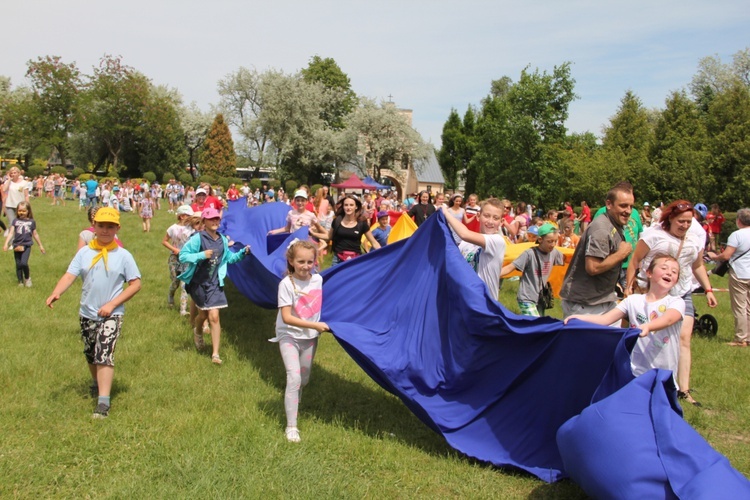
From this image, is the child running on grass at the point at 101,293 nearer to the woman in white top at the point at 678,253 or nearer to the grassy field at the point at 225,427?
the grassy field at the point at 225,427

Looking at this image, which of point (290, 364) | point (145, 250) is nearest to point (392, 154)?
point (145, 250)

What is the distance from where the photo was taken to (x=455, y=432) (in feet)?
16.3

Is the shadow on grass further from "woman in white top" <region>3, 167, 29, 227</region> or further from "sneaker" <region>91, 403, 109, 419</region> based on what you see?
"woman in white top" <region>3, 167, 29, 227</region>

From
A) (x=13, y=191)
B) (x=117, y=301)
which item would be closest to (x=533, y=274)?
(x=117, y=301)

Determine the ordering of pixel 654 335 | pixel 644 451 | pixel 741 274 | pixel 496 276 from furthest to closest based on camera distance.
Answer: pixel 741 274, pixel 496 276, pixel 654 335, pixel 644 451

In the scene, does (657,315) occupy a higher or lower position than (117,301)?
higher

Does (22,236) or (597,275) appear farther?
(22,236)

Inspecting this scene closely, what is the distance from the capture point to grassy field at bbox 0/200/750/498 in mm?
4574

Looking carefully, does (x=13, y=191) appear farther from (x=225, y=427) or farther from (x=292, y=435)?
(x=292, y=435)

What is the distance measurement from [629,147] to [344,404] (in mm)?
46553

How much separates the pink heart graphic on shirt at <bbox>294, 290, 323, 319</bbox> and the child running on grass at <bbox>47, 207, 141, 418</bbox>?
1486 millimetres

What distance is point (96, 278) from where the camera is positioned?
5668 millimetres

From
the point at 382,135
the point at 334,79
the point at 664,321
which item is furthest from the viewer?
the point at 334,79

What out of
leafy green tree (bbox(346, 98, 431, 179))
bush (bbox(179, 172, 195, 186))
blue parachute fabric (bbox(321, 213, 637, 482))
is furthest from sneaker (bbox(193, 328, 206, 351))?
bush (bbox(179, 172, 195, 186))
